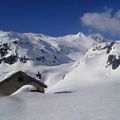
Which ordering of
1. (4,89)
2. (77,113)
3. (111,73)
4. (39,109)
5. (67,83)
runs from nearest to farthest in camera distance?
1. (77,113)
2. (39,109)
3. (4,89)
4. (67,83)
5. (111,73)

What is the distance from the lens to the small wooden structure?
1622 inches

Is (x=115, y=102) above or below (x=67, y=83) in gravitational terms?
below

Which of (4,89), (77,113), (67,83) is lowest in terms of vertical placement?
(77,113)

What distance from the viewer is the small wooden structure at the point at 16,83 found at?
41.2 metres

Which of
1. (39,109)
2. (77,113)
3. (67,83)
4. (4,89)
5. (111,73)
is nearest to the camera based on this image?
(77,113)

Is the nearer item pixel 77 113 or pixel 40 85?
pixel 77 113

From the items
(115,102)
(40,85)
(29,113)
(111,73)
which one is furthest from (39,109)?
(111,73)

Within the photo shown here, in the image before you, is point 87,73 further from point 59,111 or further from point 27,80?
point 59,111

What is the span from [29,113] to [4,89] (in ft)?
82.0

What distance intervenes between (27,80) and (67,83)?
13265 cm

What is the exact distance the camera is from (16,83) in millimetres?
41906

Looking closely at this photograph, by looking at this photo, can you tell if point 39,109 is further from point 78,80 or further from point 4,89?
point 78,80

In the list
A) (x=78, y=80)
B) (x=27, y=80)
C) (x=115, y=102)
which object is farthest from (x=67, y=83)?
(x=115, y=102)

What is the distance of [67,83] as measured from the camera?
573ft
